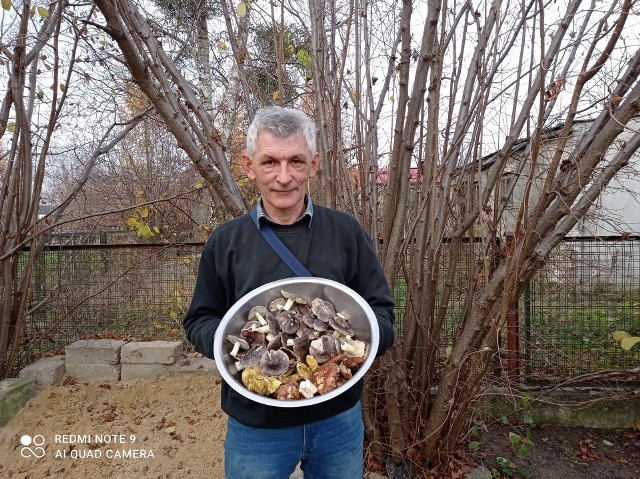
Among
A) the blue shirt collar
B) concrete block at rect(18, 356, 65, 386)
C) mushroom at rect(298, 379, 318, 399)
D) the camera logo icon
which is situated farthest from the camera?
concrete block at rect(18, 356, 65, 386)

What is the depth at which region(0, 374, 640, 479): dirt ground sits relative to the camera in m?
2.72

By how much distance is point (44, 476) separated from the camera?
269cm

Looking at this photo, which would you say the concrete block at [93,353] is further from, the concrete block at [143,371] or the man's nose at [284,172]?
the man's nose at [284,172]

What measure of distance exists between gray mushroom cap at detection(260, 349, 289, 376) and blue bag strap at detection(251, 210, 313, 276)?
26 centimetres

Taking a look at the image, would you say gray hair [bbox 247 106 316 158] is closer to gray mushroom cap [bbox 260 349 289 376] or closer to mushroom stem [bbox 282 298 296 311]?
mushroom stem [bbox 282 298 296 311]

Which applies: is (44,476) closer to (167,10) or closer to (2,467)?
(2,467)

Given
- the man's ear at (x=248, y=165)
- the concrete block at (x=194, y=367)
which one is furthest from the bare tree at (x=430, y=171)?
the concrete block at (x=194, y=367)

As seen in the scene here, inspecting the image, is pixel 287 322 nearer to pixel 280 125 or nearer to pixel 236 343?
pixel 236 343

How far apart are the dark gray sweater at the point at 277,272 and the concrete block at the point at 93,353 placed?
2.63m

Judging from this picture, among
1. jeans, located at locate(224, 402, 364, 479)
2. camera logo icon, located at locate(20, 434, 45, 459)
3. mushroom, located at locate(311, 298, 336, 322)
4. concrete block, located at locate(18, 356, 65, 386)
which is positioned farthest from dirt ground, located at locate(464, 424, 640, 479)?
concrete block, located at locate(18, 356, 65, 386)

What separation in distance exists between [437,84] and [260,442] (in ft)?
5.60

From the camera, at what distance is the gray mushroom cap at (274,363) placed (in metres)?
1.25


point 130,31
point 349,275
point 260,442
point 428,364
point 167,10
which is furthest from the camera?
point 167,10

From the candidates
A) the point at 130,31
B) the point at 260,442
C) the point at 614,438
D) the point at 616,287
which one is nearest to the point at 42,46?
the point at 130,31
